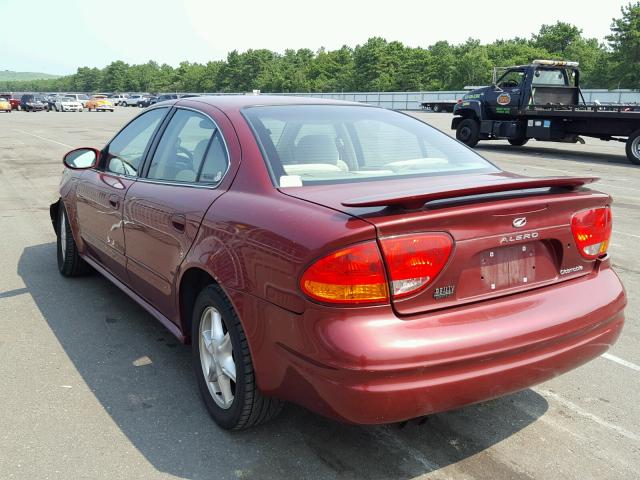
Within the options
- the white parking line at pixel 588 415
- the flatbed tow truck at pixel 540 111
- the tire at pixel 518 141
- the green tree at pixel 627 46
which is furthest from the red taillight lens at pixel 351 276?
the green tree at pixel 627 46

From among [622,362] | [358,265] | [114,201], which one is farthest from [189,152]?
[622,362]

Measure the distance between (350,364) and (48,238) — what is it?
5968mm

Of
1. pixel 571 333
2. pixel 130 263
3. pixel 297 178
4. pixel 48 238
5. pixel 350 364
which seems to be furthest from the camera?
pixel 48 238

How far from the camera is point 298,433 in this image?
3000 mm

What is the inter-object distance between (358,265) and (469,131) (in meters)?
18.7

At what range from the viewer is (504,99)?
61.4 feet

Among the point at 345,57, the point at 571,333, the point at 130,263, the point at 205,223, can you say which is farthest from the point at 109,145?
the point at 345,57

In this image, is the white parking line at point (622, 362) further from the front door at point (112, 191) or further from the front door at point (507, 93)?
the front door at point (507, 93)

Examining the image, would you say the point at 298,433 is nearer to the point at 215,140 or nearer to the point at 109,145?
the point at 215,140

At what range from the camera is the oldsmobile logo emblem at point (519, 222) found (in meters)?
2.58

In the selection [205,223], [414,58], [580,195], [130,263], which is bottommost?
[130,263]

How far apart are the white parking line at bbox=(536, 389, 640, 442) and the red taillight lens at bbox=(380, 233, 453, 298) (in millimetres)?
1432

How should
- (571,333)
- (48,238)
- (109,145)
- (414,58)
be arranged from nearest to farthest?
(571,333), (109,145), (48,238), (414,58)

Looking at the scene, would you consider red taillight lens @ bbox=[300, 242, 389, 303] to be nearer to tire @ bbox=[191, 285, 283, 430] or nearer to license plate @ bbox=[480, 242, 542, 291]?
license plate @ bbox=[480, 242, 542, 291]
